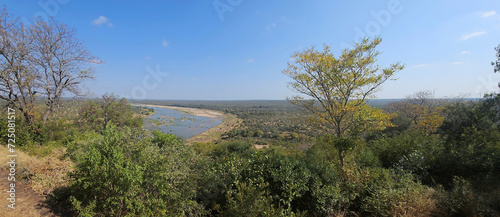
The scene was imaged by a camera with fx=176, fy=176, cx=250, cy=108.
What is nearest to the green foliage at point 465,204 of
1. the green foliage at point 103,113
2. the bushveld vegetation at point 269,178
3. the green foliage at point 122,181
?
the bushveld vegetation at point 269,178

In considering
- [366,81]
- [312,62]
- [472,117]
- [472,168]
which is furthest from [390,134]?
[312,62]

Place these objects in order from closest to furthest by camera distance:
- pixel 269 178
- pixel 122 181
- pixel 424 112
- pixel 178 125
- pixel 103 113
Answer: pixel 122 181, pixel 269 178, pixel 103 113, pixel 424 112, pixel 178 125

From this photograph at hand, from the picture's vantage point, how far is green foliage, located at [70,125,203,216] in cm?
378

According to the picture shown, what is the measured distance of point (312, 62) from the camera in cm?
805

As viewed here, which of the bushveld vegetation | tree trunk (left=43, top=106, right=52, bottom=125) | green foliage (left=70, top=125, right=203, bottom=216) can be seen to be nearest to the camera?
green foliage (left=70, top=125, right=203, bottom=216)

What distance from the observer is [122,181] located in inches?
150

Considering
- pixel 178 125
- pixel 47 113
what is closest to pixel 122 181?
pixel 47 113

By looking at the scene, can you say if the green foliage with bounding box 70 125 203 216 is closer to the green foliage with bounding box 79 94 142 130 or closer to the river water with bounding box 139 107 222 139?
the green foliage with bounding box 79 94 142 130

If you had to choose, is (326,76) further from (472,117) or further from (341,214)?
(472,117)

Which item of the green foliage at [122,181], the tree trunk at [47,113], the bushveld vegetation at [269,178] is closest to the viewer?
the green foliage at [122,181]

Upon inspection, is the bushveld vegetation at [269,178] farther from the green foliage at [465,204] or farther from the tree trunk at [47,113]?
the tree trunk at [47,113]

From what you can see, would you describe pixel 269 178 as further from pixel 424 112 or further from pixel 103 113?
pixel 424 112

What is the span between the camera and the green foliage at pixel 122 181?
149 inches

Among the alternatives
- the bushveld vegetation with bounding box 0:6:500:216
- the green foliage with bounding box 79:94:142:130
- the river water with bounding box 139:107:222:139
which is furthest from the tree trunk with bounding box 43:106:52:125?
the river water with bounding box 139:107:222:139
